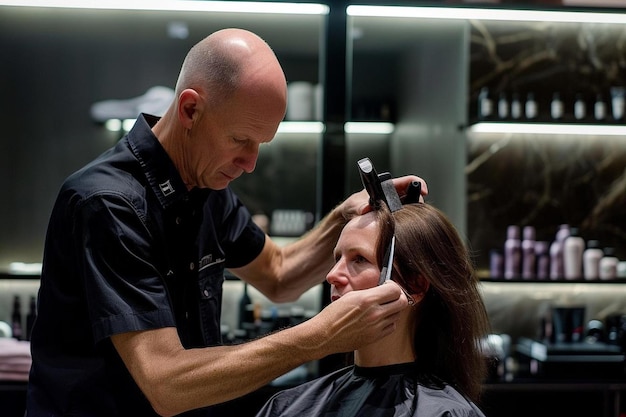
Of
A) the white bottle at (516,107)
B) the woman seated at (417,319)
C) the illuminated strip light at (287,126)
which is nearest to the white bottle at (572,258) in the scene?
the white bottle at (516,107)

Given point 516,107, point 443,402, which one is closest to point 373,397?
point 443,402

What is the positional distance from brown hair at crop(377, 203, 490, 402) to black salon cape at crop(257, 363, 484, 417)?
0.07 metres

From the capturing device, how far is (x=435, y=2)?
3744 mm

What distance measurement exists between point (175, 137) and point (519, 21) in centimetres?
281

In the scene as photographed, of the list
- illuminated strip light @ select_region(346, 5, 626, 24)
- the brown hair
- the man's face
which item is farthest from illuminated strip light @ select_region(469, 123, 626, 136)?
the man's face

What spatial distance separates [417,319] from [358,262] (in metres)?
0.25

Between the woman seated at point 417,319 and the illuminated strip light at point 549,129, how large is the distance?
84.4 inches

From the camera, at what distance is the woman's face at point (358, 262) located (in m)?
1.90

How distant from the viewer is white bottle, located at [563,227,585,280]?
156 inches

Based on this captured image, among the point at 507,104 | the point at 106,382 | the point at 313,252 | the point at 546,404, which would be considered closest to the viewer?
the point at 106,382

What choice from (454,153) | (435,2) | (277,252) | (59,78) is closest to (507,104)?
(454,153)

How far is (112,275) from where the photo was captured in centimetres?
162

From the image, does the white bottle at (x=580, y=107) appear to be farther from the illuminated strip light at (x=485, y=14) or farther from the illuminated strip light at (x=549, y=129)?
the illuminated strip light at (x=485, y=14)

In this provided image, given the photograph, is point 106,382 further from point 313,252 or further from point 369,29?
point 369,29
